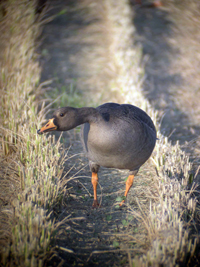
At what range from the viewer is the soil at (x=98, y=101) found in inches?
92.0

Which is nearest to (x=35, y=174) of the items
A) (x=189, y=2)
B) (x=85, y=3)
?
(x=189, y=2)

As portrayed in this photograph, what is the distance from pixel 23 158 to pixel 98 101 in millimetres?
3185

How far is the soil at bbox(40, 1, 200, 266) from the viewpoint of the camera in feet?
7.67

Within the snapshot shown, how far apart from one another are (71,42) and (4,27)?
24.5 feet

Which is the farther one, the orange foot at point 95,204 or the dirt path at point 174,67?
the dirt path at point 174,67

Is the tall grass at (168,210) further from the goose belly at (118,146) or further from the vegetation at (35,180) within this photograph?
the goose belly at (118,146)

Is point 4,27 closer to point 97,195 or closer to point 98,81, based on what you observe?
point 97,195

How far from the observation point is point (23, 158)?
10.3 feet

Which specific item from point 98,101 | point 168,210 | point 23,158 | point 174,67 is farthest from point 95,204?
point 174,67

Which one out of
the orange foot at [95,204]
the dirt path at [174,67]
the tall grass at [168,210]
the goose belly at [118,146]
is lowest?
the dirt path at [174,67]

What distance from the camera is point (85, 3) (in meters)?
9.70

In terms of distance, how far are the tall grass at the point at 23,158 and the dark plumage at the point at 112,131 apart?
604 millimetres

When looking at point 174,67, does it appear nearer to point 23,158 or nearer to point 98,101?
point 98,101

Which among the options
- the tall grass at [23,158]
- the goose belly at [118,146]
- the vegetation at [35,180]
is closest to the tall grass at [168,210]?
the vegetation at [35,180]
